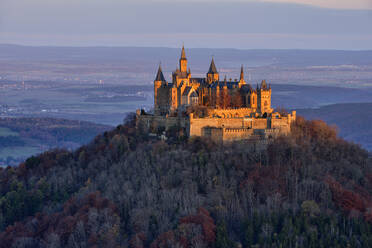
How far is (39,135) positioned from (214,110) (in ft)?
249

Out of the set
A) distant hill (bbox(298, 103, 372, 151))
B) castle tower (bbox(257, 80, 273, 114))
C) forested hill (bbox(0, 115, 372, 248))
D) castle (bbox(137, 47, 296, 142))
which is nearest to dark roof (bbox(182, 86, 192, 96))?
castle (bbox(137, 47, 296, 142))

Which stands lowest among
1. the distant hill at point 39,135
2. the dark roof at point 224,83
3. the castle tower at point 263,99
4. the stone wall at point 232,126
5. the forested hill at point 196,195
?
the distant hill at point 39,135

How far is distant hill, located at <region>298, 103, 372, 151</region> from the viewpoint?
126656mm

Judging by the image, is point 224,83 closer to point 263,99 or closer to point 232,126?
point 263,99

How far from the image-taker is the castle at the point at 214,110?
66188 mm

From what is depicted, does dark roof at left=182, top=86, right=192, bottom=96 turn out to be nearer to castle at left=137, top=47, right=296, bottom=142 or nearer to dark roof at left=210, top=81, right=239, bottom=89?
castle at left=137, top=47, right=296, bottom=142

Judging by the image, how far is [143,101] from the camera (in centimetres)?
18100

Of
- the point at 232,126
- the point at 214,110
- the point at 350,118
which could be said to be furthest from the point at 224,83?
the point at 350,118

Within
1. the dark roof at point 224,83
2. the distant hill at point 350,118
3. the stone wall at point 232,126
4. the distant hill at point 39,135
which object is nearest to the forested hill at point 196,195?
the stone wall at point 232,126

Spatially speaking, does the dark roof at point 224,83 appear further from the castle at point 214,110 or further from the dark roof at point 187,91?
the dark roof at point 187,91

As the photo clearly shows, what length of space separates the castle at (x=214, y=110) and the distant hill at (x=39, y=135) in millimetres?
51662

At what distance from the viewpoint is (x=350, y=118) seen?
13825cm

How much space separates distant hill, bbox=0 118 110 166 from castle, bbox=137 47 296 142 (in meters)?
51.7

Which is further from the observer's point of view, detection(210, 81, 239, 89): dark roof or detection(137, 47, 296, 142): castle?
detection(210, 81, 239, 89): dark roof
